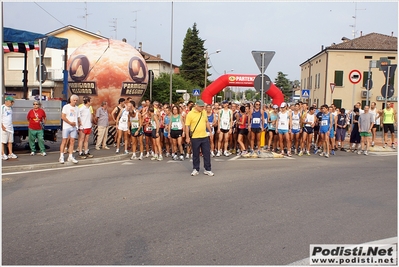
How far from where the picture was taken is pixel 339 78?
46.2 m

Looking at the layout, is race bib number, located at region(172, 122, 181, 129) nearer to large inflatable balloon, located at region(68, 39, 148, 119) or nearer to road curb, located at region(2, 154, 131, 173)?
road curb, located at region(2, 154, 131, 173)

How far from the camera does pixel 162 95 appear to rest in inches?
1877

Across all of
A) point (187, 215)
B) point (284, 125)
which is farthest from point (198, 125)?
point (284, 125)

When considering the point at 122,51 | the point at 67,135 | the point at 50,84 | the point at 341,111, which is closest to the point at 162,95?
the point at 50,84

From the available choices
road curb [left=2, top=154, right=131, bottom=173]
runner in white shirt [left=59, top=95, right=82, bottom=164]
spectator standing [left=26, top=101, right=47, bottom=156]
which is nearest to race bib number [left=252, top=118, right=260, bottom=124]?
road curb [left=2, top=154, right=131, bottom=173]

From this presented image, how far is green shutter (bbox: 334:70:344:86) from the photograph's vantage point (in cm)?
4597

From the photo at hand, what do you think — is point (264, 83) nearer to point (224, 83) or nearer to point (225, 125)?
→ point (225, 125)

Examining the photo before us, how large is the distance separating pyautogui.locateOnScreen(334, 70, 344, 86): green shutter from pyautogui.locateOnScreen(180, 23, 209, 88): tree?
27.3 meters

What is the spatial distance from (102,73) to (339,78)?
3481cm

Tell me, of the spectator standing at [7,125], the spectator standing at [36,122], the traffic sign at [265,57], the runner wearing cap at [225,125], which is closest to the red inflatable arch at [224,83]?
the runner wearing cap at [225,125]

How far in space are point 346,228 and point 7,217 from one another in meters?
4.83

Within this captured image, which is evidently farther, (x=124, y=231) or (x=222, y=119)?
(x=222, y=119)

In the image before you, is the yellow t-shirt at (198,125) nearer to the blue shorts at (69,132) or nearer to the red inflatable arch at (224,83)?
the blue shorts at (69,132)

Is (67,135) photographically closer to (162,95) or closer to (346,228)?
(346,228)
